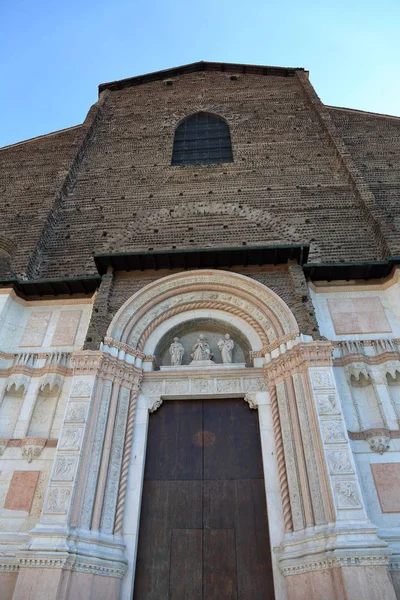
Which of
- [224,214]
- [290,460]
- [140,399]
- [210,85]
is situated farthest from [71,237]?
[210,85]

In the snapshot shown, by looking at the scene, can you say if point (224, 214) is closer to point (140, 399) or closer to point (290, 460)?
point (140, 399)

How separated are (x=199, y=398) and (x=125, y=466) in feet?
5.13

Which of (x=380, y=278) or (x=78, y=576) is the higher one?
(x=380, y=278)

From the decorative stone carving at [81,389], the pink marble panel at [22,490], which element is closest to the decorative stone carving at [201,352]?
the decorative stone carving at [81,389]

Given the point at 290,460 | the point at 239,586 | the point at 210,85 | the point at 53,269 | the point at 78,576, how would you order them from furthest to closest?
the point at 210,85
the point at 53,269
the point at 290,460
the point at 239,586
the point at 78,576

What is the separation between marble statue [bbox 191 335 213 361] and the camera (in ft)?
24.2

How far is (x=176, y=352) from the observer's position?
7.50 m

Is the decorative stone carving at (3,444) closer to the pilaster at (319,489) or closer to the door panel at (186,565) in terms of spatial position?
the door panel at (186,565)

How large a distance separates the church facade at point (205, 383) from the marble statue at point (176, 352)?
0.03 meters

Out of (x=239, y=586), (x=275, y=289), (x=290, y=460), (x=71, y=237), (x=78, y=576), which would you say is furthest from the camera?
(x=71, y=237)

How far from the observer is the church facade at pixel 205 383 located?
525 cm

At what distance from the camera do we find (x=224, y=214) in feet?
33.1

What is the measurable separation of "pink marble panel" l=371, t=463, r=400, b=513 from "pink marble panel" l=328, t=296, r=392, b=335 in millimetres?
2323

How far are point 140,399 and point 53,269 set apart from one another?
3.91 meters
